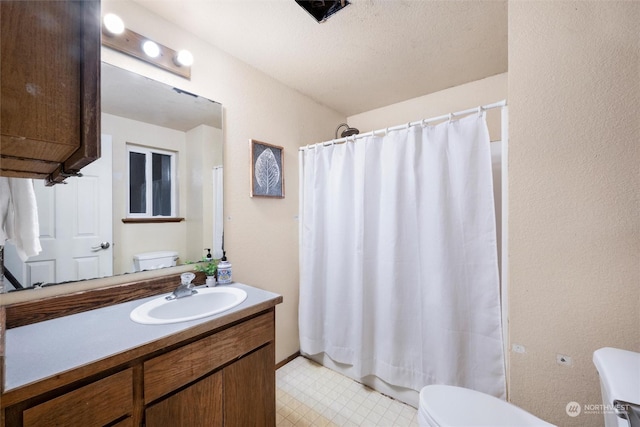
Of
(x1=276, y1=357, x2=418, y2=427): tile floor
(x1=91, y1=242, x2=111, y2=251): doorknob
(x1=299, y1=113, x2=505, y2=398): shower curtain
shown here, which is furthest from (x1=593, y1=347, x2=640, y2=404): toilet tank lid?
(x1=91, y1=242, x2=111, y2=251): doorknob

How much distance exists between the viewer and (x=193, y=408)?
1.00m

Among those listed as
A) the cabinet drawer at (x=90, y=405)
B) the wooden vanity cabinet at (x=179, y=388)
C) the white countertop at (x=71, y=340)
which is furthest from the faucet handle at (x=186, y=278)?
the cabinet drawer at (x=90, y=405)

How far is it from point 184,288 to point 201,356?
45 cm

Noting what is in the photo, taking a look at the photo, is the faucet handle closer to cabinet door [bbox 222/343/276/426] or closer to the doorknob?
the doorknob

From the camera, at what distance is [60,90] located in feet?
1.35

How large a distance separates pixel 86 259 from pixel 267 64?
5.31 ft

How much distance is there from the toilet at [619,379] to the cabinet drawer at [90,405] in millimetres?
1416

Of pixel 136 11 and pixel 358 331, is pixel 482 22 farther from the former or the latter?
pixel 358 331

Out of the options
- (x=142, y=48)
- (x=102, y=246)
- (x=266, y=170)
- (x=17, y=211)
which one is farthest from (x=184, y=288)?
(x=142, y=48)

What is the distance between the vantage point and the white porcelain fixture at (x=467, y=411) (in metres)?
0.94

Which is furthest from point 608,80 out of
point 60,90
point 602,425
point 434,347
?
point 60,90

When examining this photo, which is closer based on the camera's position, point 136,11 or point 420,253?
point 136,11

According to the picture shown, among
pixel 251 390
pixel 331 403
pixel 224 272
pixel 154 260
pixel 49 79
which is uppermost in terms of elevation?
pixel 49 79

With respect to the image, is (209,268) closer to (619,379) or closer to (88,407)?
(88,407)
